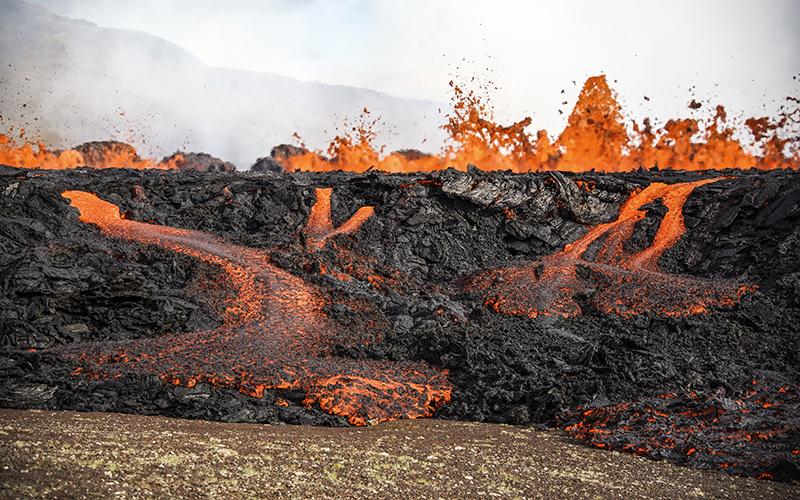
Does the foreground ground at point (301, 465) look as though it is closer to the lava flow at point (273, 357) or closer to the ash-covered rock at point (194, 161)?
the lava flow at point (273, 357)

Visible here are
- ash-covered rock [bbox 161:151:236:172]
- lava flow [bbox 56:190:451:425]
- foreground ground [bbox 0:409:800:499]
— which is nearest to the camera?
foreground ground [bbox 0:409:800:499]

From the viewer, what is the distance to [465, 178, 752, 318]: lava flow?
15.7 metres

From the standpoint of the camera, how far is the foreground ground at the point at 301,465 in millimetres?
4764

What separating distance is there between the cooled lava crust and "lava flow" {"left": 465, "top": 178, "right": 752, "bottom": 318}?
0.30 feet

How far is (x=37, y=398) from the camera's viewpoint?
28.1 feet

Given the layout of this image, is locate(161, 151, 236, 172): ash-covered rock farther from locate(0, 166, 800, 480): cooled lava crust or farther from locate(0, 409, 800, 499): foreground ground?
locate(0, 409, 800, 499): foreground ground

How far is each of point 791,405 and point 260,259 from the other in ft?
50.7

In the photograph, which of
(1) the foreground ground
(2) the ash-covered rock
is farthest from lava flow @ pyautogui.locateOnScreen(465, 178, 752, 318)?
(2) the ash-covered rock

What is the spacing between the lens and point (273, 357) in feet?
39.2

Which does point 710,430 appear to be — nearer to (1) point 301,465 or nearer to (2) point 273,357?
(1) point 301,465

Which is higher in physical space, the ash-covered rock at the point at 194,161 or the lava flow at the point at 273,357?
the ash-covered rock at the point at 194,161

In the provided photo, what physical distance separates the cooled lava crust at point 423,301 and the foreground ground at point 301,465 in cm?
88

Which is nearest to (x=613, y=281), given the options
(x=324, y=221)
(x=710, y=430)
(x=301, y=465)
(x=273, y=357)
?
(x=710, y=430)

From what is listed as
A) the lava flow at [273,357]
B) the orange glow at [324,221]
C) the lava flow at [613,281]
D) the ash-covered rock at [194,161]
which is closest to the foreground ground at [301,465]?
the lava flow at [273,357]
